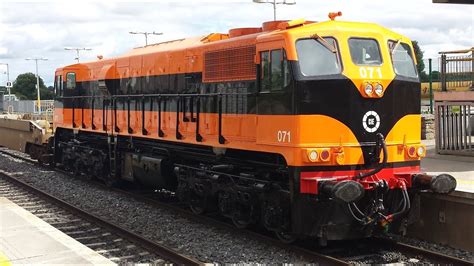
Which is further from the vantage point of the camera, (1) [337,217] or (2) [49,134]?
(2) [49,134]

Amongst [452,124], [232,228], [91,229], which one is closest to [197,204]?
[232,228]

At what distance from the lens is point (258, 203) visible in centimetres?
870

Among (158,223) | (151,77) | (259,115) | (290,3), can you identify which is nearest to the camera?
(259,115)

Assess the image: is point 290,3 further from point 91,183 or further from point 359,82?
point 359,82

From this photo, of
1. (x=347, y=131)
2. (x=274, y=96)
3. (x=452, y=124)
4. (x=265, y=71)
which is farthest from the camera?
(x=452, y=124)

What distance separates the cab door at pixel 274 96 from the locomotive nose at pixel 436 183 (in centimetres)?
214

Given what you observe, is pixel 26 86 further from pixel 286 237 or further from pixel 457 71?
pixel 286 237

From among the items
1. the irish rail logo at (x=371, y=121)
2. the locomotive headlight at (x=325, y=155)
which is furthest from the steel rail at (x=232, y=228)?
the irish rail logo at (x=371, y=121)

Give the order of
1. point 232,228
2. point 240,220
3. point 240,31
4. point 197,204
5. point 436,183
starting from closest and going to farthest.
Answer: point 436,183
point 240,220
point 232,228
point 240,31
point 197,204

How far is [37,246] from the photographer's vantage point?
7227 mm

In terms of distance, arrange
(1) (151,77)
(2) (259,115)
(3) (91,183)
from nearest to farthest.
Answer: (2) (259,115), (1) (151,77), (3) (91,183)

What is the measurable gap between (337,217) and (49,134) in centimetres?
1484

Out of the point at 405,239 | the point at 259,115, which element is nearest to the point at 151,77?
the point at 259,115

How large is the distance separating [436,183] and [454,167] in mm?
5331
